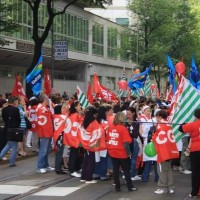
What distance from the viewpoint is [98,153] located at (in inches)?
456

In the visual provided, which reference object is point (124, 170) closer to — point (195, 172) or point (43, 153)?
point (195, 172)

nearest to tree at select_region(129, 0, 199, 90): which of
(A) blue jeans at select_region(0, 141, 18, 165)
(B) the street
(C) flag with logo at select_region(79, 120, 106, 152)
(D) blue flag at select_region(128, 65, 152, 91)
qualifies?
(D) blue flag at select_region(128, 65, 152, 91)

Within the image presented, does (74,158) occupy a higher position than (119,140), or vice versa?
(119,140)

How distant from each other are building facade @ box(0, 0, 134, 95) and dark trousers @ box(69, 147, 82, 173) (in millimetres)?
25167

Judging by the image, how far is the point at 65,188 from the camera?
10.8m

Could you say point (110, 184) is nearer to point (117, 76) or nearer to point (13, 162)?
point (13, 162)

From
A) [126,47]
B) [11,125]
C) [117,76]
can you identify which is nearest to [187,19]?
[126,47]

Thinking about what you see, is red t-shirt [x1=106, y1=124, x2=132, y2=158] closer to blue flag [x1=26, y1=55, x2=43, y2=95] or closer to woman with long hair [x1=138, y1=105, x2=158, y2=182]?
woman with long hair [x1=138, y1=105, x2=158, y2=182]

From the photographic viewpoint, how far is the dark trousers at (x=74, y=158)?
40.3 feet

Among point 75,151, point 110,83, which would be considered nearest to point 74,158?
point 75,151

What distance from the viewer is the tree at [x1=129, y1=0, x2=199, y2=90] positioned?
45.8m

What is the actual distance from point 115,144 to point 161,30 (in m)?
37.1

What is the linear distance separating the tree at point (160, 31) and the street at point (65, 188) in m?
34.0

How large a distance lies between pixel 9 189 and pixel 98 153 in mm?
Result: 2213
